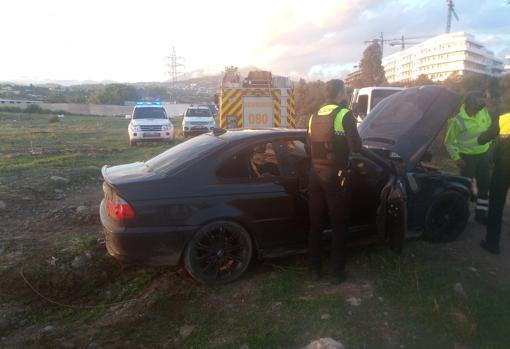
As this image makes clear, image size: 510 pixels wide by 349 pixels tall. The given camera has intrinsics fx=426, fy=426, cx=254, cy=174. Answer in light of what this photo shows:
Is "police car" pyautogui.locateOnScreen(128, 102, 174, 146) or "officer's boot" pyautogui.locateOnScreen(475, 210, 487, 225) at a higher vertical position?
"police car" pyautogui.locateOnScreen(128, 102, 174, 146)

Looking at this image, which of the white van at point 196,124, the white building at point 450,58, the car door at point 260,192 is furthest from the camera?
the white building at point 450,58

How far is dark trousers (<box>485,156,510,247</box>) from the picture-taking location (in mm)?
4707

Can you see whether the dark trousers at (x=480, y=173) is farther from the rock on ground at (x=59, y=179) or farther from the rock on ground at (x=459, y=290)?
the rock on ground at (x=59, y=179)

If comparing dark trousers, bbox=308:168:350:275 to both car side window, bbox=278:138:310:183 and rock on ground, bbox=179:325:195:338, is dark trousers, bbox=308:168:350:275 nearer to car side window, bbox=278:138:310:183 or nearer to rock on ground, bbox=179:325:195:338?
car side window, bbox=278:138:310:183

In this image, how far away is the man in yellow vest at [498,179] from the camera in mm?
4699

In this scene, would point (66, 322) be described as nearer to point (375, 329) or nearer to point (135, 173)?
point (135, 173)

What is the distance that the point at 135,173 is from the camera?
4211 millimetres

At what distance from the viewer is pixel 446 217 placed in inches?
202

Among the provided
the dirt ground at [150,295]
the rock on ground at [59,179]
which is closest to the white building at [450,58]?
the rock on ground at [59,179]

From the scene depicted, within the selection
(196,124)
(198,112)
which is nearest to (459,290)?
(196,124)

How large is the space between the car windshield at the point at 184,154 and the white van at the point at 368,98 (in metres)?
8.10

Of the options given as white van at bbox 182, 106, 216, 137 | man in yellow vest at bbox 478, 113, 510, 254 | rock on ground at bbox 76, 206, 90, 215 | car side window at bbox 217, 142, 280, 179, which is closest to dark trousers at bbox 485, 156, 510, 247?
man in yellow vest at bbox 478, 113, 510, 254

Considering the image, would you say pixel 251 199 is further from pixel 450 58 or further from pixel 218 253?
pixel 450 58

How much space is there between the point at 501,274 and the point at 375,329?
189 cm
